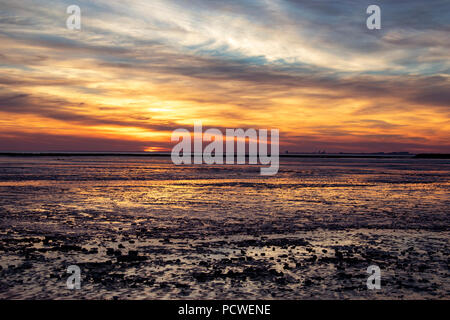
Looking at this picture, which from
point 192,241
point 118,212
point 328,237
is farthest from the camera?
point 118,212

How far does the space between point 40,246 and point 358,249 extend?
1140 centimetres

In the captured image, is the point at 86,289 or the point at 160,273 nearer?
the point at 86,289

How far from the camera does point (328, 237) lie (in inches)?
621

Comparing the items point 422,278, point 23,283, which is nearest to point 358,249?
point 422,278

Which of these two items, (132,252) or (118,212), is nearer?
(132,252)

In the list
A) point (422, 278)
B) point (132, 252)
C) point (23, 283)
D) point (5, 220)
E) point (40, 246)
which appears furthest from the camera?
point (5, 220)

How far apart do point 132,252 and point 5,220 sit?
9.59 meters

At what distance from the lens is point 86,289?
950 cm

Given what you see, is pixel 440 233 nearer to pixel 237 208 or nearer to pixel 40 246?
pixel 237 208

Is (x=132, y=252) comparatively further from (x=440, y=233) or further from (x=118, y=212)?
(x=440, y=233)

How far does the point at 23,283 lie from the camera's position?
32.3 ft

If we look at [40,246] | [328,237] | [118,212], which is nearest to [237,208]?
[118,212]
